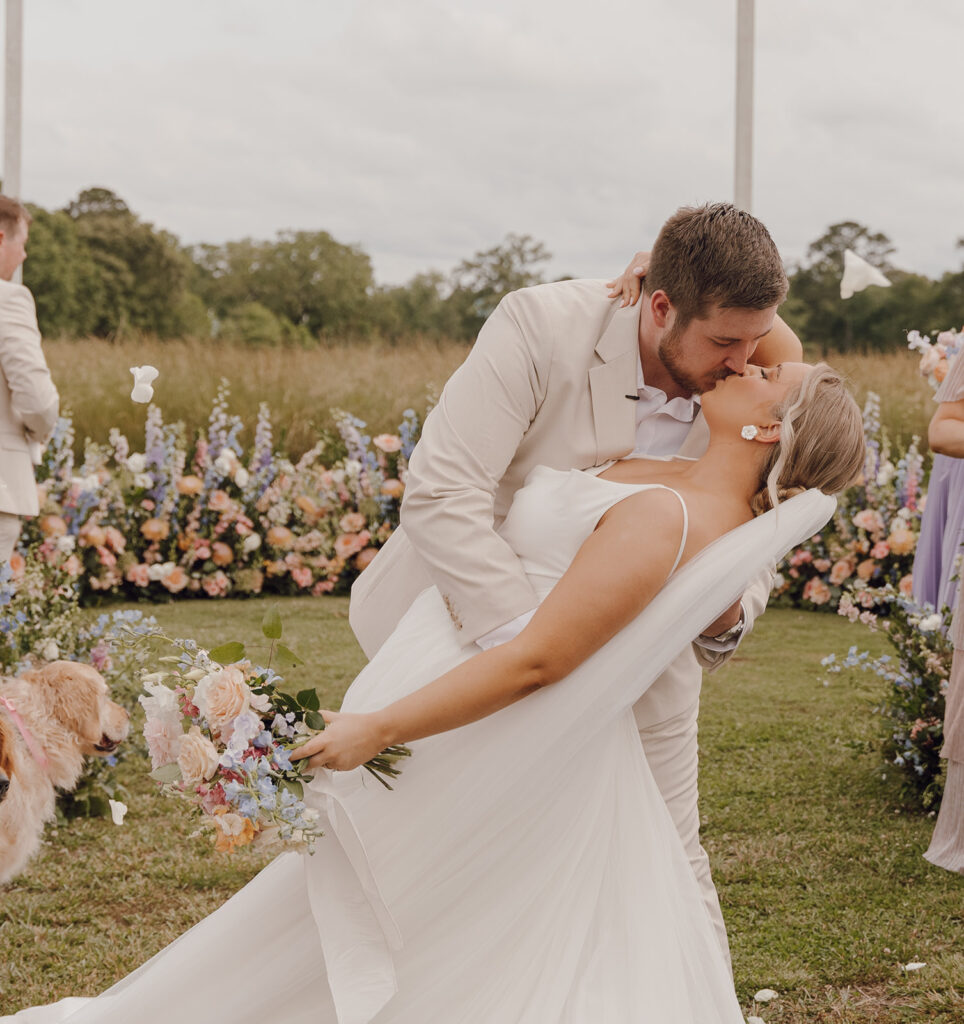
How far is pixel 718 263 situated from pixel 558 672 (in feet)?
2.92

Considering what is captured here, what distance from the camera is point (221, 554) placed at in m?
9.98

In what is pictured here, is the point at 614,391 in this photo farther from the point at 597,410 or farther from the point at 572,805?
the point at 572,805

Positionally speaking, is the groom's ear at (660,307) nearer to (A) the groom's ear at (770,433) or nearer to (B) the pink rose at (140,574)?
(A) the groom's ear at (770,433)

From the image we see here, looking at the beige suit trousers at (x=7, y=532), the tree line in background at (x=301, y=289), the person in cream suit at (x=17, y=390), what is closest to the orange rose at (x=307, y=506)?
the person in cream suit at (x=17, y=390)

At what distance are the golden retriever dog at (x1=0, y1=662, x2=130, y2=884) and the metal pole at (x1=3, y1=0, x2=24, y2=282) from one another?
25.8ft

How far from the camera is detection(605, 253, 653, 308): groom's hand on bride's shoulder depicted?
273 centimetres

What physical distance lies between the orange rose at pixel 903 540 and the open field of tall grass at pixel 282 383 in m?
1.98

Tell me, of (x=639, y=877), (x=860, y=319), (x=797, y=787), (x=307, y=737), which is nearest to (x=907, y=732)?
(x=797, y=787)

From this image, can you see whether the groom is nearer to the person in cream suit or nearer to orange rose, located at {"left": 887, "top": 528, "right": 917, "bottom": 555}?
the person in cream suit

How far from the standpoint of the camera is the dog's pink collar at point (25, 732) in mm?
3793

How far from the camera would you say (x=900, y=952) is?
3.94 m

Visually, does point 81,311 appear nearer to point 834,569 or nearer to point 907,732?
point 834,569

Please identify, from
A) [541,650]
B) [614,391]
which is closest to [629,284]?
[614,391]

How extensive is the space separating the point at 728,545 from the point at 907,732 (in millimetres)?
3483
